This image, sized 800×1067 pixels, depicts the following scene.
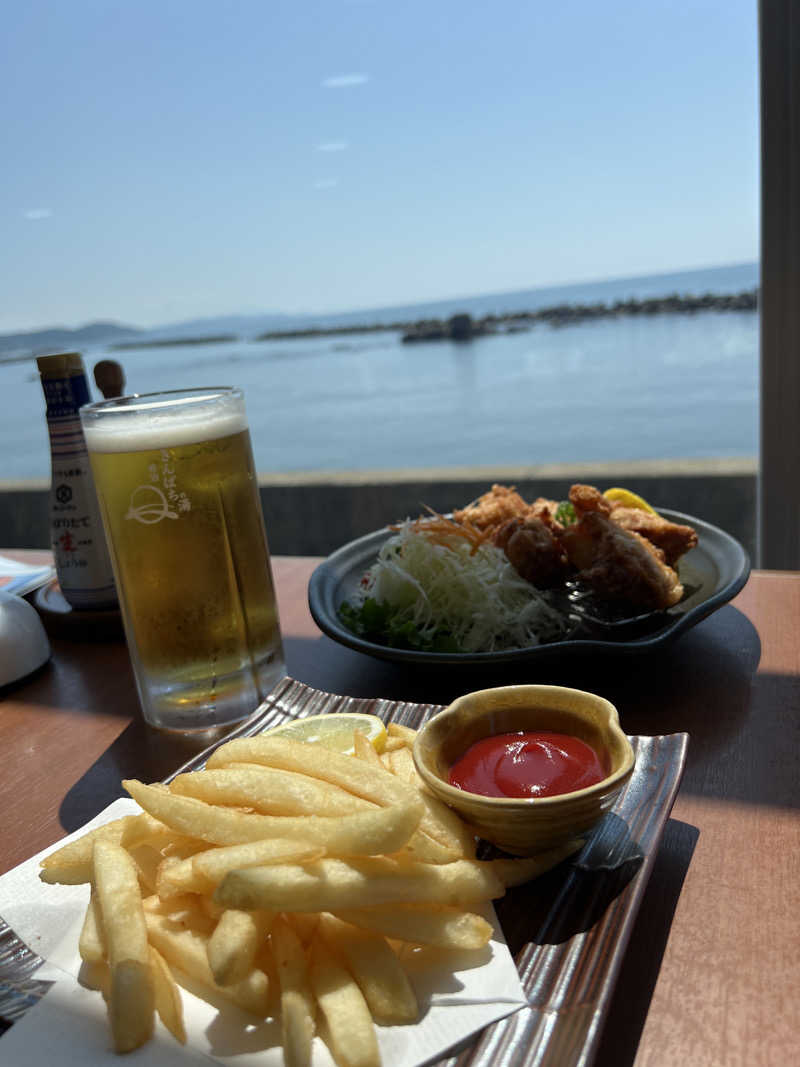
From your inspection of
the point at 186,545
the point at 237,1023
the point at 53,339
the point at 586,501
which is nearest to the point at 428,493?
the point at 53,339

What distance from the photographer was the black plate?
1384mm

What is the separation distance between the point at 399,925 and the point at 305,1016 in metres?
0.13

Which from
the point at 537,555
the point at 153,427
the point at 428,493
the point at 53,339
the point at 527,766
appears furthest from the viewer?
the point at 428,493

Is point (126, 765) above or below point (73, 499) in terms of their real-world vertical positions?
below

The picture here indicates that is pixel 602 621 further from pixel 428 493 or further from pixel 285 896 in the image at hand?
pixel 428 493

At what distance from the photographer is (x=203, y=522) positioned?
1370 millimetres

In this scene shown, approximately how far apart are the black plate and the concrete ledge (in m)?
1.79

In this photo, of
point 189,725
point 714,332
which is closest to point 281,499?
point 189,725

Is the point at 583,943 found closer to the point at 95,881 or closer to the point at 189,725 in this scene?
the point at 95,881

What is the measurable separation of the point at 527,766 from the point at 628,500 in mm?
1380

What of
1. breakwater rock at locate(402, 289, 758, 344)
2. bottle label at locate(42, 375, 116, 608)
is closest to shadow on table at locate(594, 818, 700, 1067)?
bottle label at locate(42, 375, 116, 608)

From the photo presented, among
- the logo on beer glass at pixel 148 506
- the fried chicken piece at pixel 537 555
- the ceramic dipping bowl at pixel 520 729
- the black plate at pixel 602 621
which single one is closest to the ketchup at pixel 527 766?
the ceramic dipping bowl at pixel 520 729

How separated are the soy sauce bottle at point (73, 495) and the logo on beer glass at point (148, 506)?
0.50 m

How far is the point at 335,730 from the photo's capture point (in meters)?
1.19
